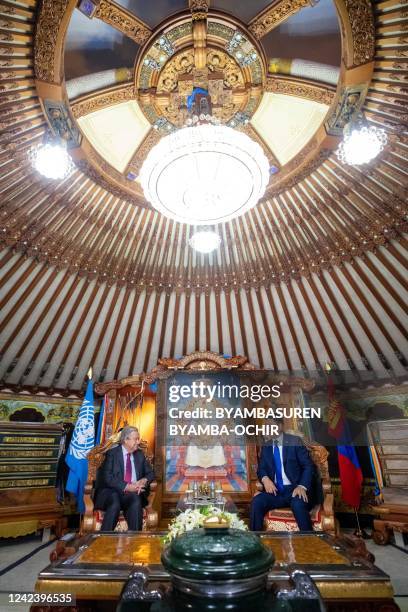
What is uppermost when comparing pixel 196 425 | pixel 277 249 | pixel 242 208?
pixel 277 249

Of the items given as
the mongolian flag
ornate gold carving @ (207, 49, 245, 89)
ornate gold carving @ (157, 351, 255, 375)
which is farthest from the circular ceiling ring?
the mongolian flag

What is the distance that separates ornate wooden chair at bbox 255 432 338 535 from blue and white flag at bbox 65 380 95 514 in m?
3.44

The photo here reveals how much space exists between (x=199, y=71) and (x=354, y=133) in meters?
2.16

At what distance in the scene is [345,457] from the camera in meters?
6.64

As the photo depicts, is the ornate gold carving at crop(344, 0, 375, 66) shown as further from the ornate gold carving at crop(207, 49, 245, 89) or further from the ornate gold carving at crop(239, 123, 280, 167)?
the ornate gold carving at crop(239, 123, 280, 167)

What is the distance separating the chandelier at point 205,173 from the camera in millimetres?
3107

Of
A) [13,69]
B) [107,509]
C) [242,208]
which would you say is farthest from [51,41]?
[107,509]

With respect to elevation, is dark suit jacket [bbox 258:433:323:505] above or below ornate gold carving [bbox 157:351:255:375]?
below

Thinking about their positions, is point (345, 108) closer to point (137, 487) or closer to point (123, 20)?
point (123, 20)

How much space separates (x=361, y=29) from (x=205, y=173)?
7.30ft

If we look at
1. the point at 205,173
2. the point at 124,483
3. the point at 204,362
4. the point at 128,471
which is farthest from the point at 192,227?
the point at 124,483

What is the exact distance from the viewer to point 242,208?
357 cm

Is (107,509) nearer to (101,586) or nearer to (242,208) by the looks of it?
(101,586)

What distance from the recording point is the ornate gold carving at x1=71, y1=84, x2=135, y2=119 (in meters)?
4.39
